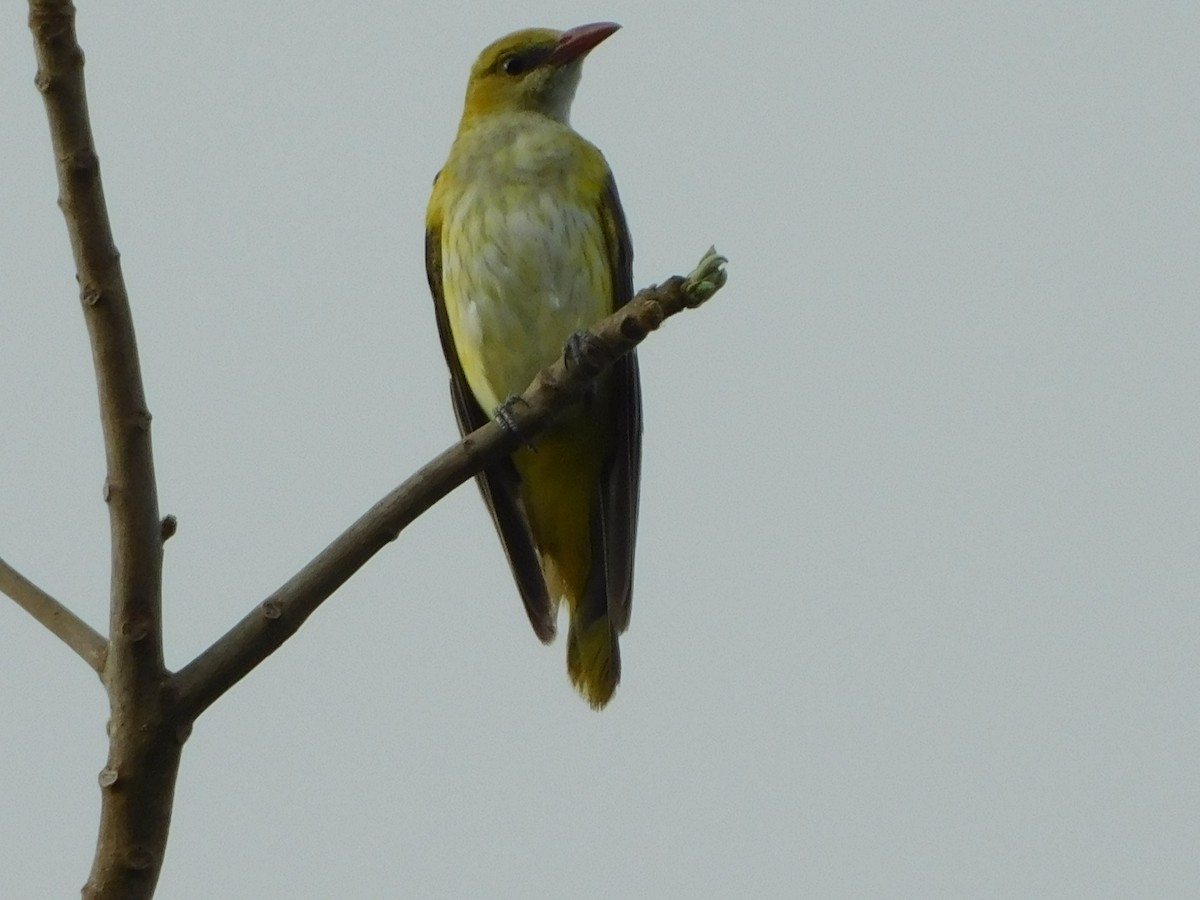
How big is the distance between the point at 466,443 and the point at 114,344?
946 millimetres

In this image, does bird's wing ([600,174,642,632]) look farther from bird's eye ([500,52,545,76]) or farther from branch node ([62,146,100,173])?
branch node ([62,146,100,173])

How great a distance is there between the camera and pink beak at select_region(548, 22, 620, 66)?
20.8ft

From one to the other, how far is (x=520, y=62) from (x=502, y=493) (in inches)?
75.5

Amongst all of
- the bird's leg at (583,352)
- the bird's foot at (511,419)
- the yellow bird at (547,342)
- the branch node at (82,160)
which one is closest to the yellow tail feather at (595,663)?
the yellow bird at (547,342)

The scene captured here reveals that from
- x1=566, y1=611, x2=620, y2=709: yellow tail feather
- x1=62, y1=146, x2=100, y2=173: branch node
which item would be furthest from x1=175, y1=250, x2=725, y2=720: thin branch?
x1=566, y1=611, x2=620, y2=709: yellow tail feather

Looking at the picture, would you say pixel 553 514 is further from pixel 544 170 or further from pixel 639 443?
pixel 544 170

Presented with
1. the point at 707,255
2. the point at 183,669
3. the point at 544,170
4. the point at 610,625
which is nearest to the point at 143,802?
the point at 183,669

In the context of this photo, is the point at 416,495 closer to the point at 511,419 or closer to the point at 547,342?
the point at 511,419

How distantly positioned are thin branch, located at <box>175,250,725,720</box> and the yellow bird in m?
1.55

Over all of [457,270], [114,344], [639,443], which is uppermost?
[457,270]

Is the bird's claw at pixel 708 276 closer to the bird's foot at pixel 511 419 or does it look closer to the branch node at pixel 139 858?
the bird's foot at pixel 511 419

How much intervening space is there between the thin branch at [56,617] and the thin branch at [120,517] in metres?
0.07

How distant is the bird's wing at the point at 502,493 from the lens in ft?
19.1

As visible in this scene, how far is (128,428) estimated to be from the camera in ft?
9.87
